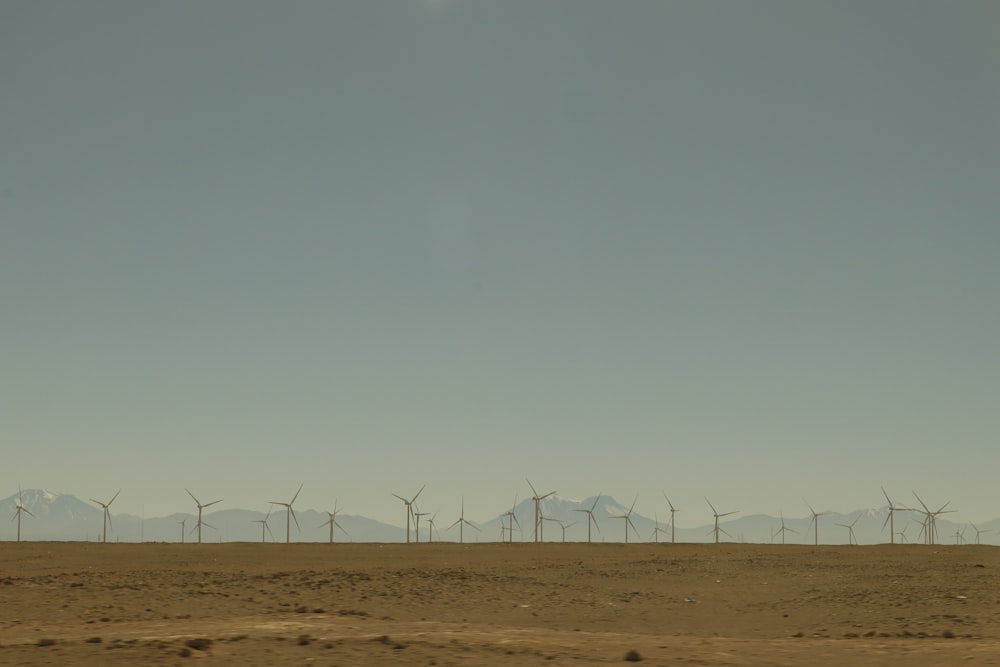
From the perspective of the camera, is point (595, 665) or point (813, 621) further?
point (813, 621)

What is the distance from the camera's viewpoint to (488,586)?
51.4m

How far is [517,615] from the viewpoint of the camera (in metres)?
42.5

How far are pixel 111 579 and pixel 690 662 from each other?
1329 inches

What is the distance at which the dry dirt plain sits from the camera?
2719 centimetres

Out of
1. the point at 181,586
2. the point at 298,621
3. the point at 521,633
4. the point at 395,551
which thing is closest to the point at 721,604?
the point at 521,633

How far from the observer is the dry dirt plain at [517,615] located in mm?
27188

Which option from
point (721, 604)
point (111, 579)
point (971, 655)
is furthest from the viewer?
point (111, 579)

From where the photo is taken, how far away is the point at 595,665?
85.1ft

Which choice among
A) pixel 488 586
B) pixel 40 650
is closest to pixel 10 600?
pixel 40 650

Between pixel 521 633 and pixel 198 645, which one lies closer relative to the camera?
pixel 198 645

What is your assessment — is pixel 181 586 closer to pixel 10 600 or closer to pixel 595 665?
pixel 10 600

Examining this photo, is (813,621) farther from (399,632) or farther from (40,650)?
(40,650)

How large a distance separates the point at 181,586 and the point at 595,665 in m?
28.1

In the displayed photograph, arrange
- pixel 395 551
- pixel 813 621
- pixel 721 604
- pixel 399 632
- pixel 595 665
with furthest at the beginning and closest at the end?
pixel 395 551
pixel 721 604
pixel 813 621
pixel 399 632
pixel 595 665
